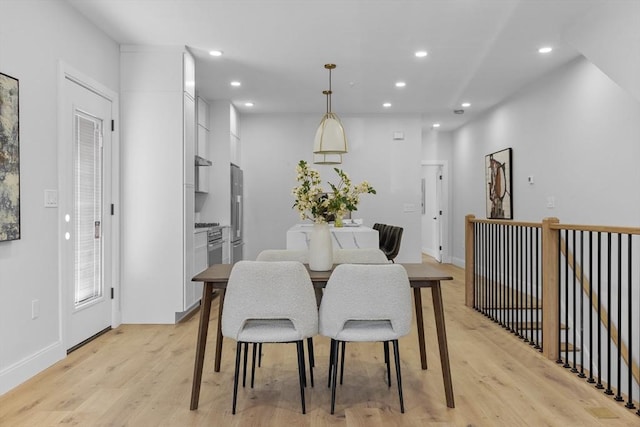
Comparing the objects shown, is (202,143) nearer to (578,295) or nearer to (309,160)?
(309,160)

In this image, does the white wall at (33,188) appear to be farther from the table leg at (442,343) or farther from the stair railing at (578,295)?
the stair railing at (578,295)

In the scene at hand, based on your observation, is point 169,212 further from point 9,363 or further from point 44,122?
point 9,363

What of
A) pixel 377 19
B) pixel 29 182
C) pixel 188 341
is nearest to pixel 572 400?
pixel 188 341

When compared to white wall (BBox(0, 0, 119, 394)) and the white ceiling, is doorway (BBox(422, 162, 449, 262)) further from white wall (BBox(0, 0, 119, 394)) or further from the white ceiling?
white wall (BBox(0, 0, 119, 394))

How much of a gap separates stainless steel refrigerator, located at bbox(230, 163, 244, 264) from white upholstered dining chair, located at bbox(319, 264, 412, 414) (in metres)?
4.30

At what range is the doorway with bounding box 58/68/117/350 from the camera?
3.46 metres

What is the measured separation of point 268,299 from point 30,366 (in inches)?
72.4

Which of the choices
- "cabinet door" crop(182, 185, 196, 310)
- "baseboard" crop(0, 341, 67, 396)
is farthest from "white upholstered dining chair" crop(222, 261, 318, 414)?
"cabinet door" crop(182, 185, 196, 310)

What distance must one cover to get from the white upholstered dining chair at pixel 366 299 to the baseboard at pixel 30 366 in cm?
197

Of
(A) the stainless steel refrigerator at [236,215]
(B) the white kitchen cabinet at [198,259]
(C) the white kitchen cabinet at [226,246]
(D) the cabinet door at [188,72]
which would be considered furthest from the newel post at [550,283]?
(A) the stainless steel refrigerator at [236,215]

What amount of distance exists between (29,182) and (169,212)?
4.72 feet

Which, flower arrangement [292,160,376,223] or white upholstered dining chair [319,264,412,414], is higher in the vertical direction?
flower arrangement [292,160,376,223]

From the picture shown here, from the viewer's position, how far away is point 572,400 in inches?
105

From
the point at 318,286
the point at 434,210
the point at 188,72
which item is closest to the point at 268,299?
the point at 318,286
